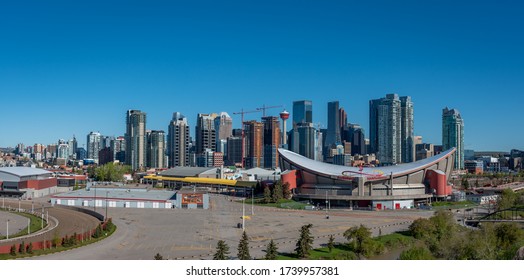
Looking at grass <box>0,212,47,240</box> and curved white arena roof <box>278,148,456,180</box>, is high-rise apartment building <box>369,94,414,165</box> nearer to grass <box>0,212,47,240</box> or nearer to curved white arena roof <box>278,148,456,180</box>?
curved white arena roof <box>278,148,456,180</box>

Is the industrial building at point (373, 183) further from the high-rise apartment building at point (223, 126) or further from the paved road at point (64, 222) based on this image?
the high-rise apartment building at point (223, 126)

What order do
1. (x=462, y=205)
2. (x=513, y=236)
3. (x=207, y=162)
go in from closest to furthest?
1. (x=513, y=236)
2. (x=462, y=205)
3. (x=207, y=162)

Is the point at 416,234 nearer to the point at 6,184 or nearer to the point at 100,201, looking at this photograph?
the point at 100,201

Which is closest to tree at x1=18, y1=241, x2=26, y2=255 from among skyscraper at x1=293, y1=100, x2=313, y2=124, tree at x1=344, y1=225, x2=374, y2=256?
tree at x1=344, y1=225, x2=374, y2=256

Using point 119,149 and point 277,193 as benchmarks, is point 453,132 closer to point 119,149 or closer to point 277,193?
point 119,149

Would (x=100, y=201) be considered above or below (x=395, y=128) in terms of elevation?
below

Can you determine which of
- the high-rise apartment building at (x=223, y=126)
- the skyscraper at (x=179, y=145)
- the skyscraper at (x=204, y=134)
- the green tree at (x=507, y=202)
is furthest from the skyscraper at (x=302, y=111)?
the green tree at (x=507, y=202)

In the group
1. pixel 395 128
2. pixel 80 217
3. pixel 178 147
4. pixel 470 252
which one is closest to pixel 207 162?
pixel 178 147
